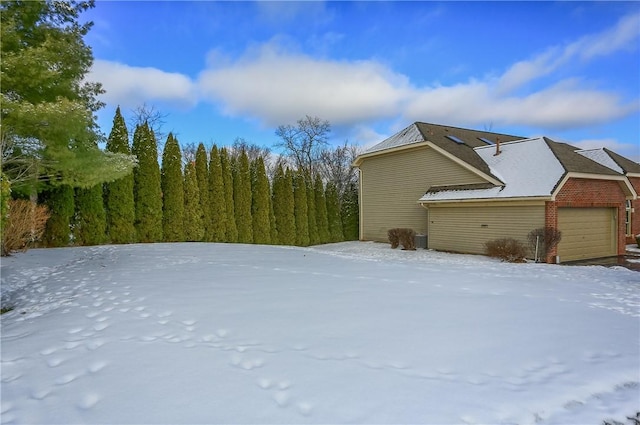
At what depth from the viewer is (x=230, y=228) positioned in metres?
17.0

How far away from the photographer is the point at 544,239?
38.8 ft

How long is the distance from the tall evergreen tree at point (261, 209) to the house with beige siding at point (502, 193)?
19.7 ft

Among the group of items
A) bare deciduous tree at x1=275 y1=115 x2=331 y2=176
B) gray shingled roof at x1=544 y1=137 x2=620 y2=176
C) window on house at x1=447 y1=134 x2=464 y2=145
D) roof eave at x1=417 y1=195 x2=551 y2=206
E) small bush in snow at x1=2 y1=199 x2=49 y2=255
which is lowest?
small bush in snow at x1=2 y1=199 x2=49 y2=255

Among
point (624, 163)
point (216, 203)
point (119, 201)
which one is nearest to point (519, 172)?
point (624, 163)

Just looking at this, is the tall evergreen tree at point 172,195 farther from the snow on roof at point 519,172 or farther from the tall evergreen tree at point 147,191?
the snow on roof at point 519,172

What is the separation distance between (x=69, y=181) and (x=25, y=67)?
9.57 feet

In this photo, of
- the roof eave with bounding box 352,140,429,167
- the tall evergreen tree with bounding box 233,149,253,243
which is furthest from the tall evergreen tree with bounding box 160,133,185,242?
the roof eave with bounding box 352,140,429,167

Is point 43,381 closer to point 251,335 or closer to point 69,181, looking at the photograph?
point 251,335

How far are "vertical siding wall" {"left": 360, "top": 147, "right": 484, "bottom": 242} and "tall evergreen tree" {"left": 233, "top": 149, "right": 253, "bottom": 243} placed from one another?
21.1ft

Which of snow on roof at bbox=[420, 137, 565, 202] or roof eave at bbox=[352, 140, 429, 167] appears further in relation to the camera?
roof eave at bbox=[352, 140, 429, 167]

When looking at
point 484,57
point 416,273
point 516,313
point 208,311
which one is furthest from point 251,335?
point 484,57

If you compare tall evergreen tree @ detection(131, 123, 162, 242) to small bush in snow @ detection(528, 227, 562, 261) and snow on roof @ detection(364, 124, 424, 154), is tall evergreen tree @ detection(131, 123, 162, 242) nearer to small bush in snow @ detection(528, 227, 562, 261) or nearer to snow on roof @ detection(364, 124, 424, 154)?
snow on roof @ detection(364, 124, 424, 154)

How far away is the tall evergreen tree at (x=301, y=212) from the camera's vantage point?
20.0m

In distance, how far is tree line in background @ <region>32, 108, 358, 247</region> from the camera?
1294 cm
